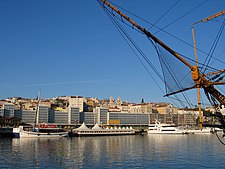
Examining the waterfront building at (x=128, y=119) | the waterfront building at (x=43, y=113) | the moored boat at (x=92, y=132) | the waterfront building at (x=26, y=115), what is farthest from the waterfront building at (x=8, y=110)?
the waterfront building at (x=128, y=119)

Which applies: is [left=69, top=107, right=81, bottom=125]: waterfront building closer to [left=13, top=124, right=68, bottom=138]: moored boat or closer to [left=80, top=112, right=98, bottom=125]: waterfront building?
[left=80, top=112, right=98, bottom=125]: waterfront building

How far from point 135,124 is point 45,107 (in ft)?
186

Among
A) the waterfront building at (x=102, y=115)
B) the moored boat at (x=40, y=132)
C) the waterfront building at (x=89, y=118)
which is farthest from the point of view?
the waterfront building at (x=102, y=115)

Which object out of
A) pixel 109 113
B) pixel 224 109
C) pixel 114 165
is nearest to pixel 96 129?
pixel 109 113

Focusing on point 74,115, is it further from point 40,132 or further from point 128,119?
point 40,132

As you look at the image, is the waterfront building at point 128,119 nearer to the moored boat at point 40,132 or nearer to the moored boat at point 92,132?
the moored boat at point 92,132

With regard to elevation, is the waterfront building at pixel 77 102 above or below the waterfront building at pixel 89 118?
above

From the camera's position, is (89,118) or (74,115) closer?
(74,115)

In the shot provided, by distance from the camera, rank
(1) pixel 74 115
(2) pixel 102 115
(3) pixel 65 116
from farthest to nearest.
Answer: (2) pixel 102 115 → (1) pixel 74 115 → (3) pixel 65 116

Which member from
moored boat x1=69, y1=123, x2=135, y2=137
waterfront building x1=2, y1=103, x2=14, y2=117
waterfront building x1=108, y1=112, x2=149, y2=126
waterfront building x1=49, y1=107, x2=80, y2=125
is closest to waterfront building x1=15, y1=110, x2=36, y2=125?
waterfront building x1=2, y1=103, x2=14, y2=117

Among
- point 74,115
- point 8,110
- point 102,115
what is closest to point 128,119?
point 102,115

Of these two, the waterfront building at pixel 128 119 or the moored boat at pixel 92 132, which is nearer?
the moored boat at pixel 92 132

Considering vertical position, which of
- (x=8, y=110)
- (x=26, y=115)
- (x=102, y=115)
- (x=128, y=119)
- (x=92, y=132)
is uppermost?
(x=8, y=110)

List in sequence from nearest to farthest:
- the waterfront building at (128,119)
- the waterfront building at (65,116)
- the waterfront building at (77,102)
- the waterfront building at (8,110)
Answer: the waterfront building at (8,110) → the waterfront building at (65,116) → the waterfront building at (128,119) → the waterfront building at (77,102)
